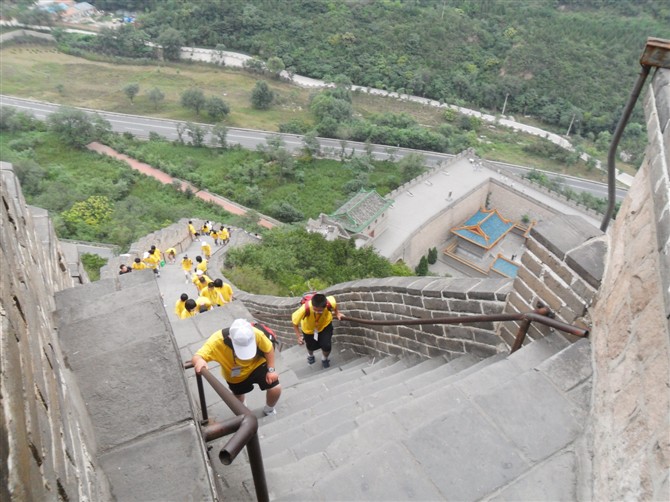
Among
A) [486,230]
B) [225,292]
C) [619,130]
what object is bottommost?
[486,230]

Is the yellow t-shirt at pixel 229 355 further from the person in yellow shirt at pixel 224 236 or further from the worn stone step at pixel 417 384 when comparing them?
the person in yellow shirt at pixel 224 236

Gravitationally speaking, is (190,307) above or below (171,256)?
above

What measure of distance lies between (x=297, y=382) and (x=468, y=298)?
1.78 meters

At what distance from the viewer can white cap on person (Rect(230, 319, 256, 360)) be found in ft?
10.8

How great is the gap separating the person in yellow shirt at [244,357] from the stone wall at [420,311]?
3.66 ft

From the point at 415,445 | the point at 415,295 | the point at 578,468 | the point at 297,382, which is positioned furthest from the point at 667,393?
the point at 297,382

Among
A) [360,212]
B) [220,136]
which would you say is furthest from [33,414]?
[220,136]

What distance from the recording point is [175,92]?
39438 mm

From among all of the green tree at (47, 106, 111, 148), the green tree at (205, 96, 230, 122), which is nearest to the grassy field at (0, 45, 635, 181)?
the green tree at (205, 96, 230, 122)

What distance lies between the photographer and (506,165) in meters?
33.1

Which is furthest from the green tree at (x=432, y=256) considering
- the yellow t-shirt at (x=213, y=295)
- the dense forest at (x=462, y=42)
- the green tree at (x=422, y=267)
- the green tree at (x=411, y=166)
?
the dense forest at (x=462, y=42)

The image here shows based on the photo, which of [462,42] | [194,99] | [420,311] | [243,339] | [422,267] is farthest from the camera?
[462,42]

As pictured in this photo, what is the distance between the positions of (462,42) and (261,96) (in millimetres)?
21168

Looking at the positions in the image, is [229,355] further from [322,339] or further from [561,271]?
[561,271]
